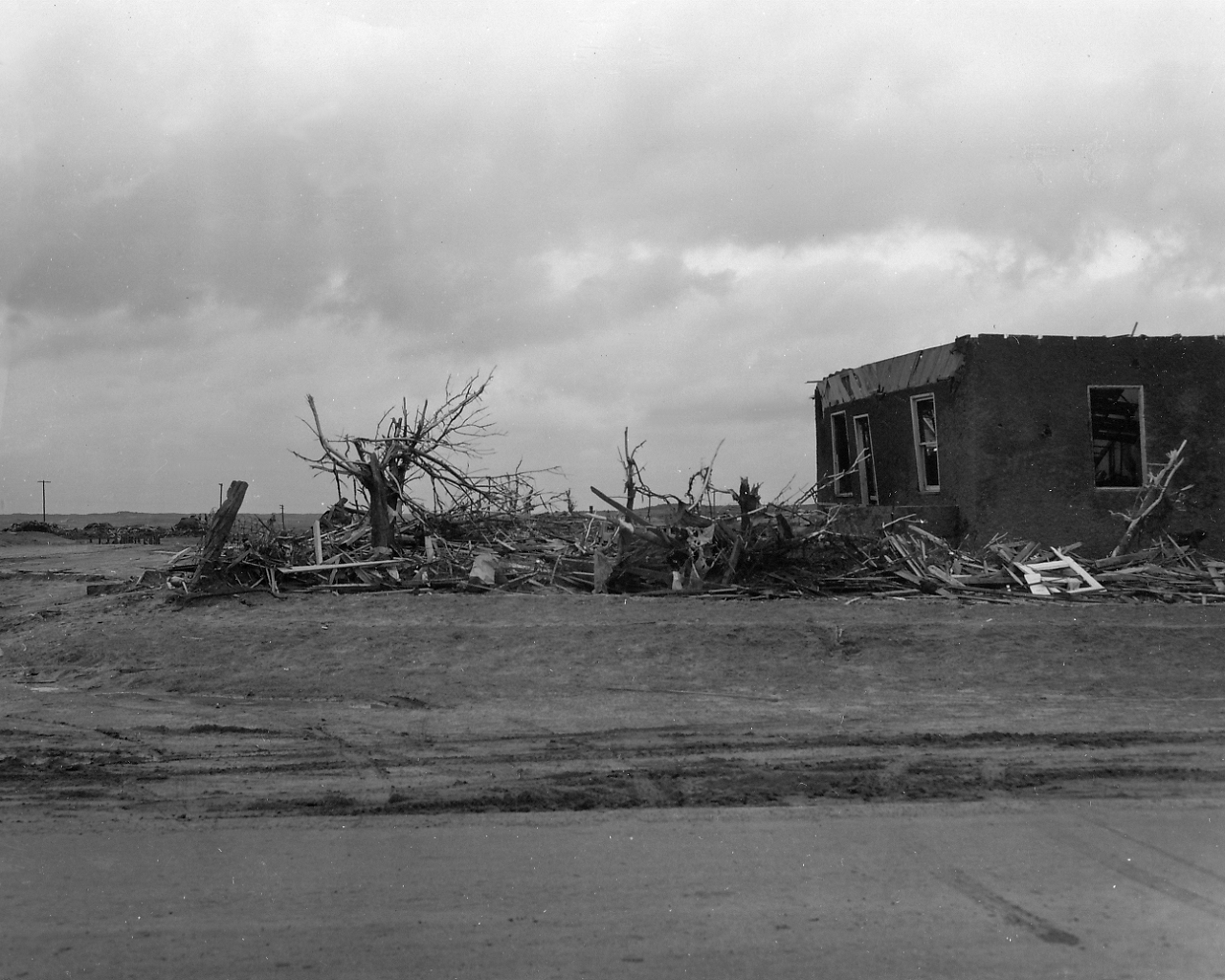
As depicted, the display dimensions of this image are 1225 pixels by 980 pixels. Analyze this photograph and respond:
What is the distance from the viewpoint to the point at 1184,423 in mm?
17359

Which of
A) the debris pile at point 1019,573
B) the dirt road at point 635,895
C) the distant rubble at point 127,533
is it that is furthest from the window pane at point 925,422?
the distant rubble at point 127,533

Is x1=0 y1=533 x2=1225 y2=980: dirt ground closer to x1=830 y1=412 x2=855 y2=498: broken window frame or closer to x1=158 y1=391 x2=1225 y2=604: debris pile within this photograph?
x1=158 y1=391 x2=1225 y2=604: debris pile

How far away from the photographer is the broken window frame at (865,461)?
66.9 feet

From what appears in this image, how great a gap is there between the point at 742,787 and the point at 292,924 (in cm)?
289

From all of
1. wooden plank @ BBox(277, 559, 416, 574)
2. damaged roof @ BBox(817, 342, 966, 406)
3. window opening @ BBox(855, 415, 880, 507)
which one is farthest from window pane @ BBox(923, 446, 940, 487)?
wooden plank @ BBox(277, 559, 416, 574)

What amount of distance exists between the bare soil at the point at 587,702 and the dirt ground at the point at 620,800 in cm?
5

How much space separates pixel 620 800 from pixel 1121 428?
1413cm

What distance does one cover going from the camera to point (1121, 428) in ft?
57.8

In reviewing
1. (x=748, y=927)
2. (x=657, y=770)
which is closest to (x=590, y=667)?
(x=657, y=770)

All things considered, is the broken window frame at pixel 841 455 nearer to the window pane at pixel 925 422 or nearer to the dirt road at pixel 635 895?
the window pane at pixel 925 422

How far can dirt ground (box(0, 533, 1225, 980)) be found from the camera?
14.0ft

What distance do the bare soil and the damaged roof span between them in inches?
196

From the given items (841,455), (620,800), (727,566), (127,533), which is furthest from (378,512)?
(127,533)

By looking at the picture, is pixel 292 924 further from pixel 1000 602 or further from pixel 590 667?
pixel 1000 602
